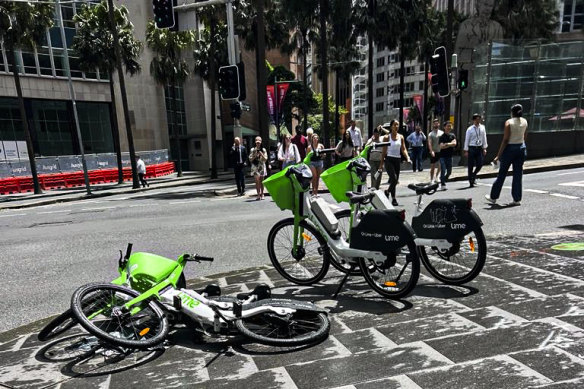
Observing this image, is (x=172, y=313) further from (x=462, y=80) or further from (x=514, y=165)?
(x=462, y=80)

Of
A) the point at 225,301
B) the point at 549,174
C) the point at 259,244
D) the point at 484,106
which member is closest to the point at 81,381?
the point at 225,301

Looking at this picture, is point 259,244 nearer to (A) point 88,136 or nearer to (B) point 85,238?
(B) point 85,238

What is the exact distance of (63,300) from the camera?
14.9ft

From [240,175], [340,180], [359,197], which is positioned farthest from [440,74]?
[359,197]

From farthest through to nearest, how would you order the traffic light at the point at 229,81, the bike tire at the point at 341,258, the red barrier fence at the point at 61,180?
the red barrier fence at the point at 61,180
the traffic light at the point at 229,81
the bike tire at the point at 341,258

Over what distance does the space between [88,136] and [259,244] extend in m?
31.9

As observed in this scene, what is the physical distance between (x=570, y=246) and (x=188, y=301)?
15.5ft

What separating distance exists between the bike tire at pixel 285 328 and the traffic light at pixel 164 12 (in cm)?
1022

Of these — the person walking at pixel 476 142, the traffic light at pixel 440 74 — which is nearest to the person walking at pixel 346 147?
the person walking at pixel 476 142

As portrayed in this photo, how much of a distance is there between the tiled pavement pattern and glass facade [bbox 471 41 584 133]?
50.3 ft

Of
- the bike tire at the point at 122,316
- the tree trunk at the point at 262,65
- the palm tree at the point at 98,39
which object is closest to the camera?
the bike tire at the point at 122,316

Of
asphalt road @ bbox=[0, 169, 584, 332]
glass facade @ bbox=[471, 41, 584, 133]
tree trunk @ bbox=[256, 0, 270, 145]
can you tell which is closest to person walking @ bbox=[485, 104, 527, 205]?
asphalt road @ bbox=[0, 169, 584, 332]

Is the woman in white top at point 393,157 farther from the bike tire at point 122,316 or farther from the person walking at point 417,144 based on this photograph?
the person walking at point 417,144

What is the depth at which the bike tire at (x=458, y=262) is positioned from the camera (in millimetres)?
3742
